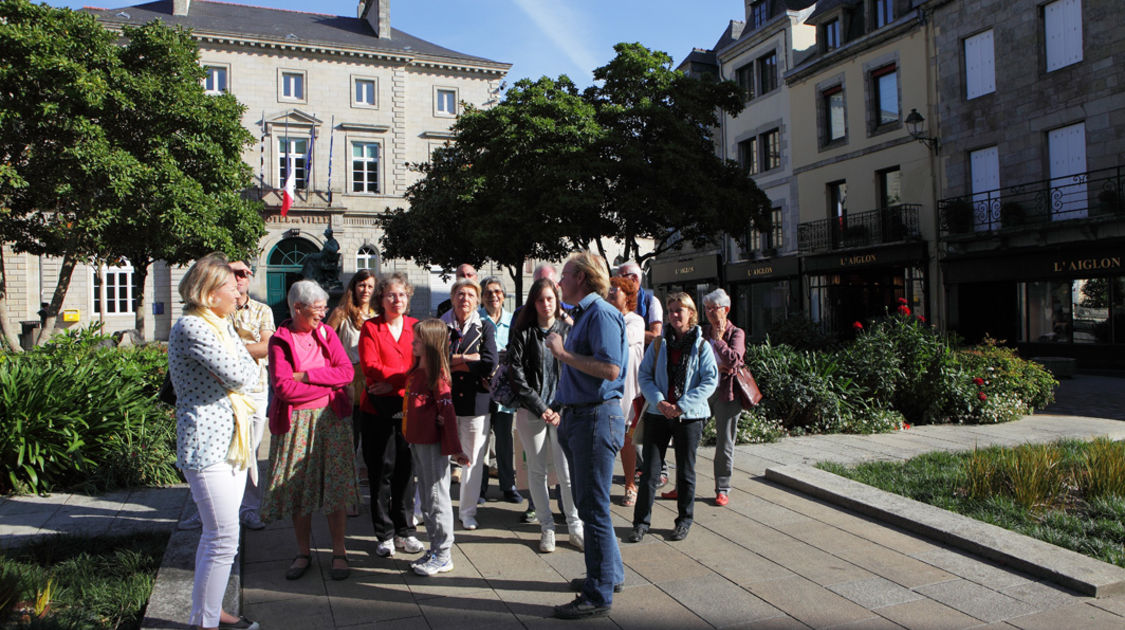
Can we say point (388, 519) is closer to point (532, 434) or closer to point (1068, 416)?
point (532, 434)

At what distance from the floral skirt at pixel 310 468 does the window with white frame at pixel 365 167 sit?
37491mm

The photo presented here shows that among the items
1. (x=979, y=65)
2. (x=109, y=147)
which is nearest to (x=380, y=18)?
(x=109, y=147)

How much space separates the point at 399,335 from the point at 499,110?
619 inches

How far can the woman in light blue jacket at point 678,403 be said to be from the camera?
16.8ft

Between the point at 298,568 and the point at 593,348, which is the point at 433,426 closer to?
the point at 298,568

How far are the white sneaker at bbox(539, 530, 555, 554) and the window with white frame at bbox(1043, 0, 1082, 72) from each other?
66.8ft

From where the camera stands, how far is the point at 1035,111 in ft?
63.9

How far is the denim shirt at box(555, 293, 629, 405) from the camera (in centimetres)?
398

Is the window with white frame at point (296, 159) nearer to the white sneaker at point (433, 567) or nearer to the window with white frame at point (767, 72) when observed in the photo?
the window with white frame at point (767, 72)

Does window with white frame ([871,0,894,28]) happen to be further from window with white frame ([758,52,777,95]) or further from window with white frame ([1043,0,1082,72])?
window with white frame ([1043,0,1082,72])

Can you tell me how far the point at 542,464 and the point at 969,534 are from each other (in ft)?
9.33

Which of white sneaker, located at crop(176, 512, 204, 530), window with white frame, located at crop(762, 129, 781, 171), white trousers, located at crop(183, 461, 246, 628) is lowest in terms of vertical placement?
white sneaker, located at crop(176, 512, 204, 530)

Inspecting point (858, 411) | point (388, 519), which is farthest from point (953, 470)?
point (388, 519)

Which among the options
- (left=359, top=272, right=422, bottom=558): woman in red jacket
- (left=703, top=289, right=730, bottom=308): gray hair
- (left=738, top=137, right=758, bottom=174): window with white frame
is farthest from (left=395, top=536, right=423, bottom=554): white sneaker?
(left=738, top=137, right=758, bottom=174): window with white frame
